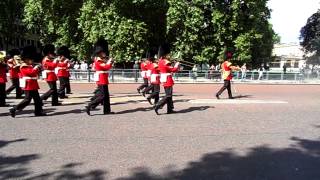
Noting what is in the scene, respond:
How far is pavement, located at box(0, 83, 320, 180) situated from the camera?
6.58 m

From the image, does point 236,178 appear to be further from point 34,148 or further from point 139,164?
point 34,148

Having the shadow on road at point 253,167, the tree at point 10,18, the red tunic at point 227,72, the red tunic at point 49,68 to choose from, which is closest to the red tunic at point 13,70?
the red tunic at point 49,68

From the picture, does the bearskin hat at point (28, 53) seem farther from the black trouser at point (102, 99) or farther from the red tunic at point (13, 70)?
the red tunic at point (13, 70)

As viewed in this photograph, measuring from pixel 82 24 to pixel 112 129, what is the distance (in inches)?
1084

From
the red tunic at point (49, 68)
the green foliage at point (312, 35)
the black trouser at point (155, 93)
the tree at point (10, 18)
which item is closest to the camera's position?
the black trouser at point (155, 93)

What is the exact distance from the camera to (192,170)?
21.8ft

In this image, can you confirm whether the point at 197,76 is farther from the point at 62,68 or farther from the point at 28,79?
the point at 28,79

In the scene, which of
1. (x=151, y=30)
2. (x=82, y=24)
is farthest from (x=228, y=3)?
(x=82, y=24)

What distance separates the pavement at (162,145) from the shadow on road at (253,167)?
1cm

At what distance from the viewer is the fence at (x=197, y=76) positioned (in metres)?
30.4

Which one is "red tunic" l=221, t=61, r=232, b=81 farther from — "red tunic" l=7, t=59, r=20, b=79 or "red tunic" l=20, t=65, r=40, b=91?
"red tunic" l=20, t=65, r=40, b=91

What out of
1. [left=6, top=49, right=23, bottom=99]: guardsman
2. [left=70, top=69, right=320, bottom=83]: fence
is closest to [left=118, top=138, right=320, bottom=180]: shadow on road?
[left=6, top=49, right=23, bottom=99]: guardsman

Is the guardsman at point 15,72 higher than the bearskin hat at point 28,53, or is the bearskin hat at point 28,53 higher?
the bearskin hat at point 28,53

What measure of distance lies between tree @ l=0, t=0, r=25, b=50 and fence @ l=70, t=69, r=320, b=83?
3061cm
